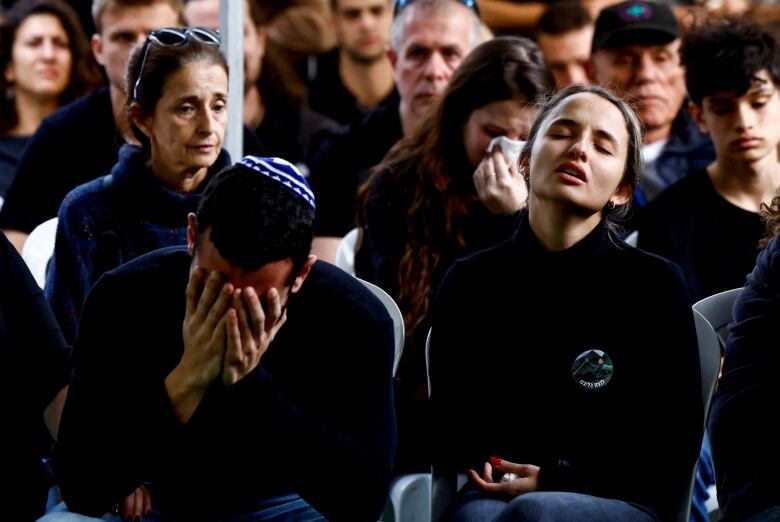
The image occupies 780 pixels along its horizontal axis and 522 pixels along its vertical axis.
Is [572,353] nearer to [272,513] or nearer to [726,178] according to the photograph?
[272,513]

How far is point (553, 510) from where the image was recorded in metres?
2.38

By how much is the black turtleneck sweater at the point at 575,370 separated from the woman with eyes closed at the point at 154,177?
2.37 feet

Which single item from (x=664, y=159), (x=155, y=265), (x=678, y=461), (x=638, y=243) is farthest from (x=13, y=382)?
(x=664, y=159)

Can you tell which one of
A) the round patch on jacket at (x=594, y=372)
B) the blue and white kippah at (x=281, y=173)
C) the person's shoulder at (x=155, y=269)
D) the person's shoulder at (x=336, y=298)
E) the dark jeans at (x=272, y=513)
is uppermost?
the blue and white kippah at (x=281, y=173)

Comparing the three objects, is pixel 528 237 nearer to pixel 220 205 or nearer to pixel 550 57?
pixel 220 205

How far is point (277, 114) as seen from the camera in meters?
4.84

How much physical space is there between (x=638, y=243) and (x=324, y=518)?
1428 mm

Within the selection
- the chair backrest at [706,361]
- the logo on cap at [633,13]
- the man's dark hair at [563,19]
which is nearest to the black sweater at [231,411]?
the chair backrest at [706,361]

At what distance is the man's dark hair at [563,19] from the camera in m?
5.16

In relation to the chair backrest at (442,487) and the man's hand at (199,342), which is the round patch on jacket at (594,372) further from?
the man's hand at (199,342)

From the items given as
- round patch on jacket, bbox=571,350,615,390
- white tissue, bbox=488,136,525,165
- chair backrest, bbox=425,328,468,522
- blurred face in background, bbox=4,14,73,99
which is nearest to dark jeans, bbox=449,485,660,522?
chair backrest, bbox=425,328,468,522

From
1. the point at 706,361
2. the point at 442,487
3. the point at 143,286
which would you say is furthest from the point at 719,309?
the point at 143,286

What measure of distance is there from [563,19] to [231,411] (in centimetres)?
321

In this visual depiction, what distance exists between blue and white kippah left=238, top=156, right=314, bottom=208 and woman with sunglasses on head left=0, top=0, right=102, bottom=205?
288 cm
